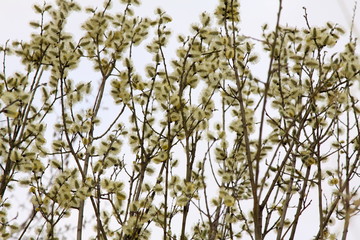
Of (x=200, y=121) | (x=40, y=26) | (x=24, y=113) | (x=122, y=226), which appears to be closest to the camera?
(x=122, y=226)

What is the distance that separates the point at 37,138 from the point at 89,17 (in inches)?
33.3

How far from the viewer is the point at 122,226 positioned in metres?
2.64

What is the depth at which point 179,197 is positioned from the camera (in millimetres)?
2705

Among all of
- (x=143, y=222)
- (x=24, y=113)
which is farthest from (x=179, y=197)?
(x=24, y=113)

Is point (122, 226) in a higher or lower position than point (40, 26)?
lower

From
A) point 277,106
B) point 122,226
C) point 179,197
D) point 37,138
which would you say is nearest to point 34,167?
point 37,138

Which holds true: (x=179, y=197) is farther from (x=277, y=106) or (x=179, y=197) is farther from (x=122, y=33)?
(x=122, y=33)

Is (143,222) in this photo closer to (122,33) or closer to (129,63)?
(129,63)

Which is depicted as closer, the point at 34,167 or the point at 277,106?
the point at 34,167

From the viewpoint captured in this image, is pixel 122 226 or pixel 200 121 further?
pixel 200 121

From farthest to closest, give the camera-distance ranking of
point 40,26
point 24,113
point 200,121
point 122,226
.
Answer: point 40,26 < point 24,113 < point 200,121 < point 122,226

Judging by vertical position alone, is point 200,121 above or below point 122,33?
below

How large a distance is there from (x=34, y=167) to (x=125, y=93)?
66 centimetres

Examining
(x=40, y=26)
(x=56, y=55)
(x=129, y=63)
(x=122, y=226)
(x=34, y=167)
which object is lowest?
(x=122, y=226)
